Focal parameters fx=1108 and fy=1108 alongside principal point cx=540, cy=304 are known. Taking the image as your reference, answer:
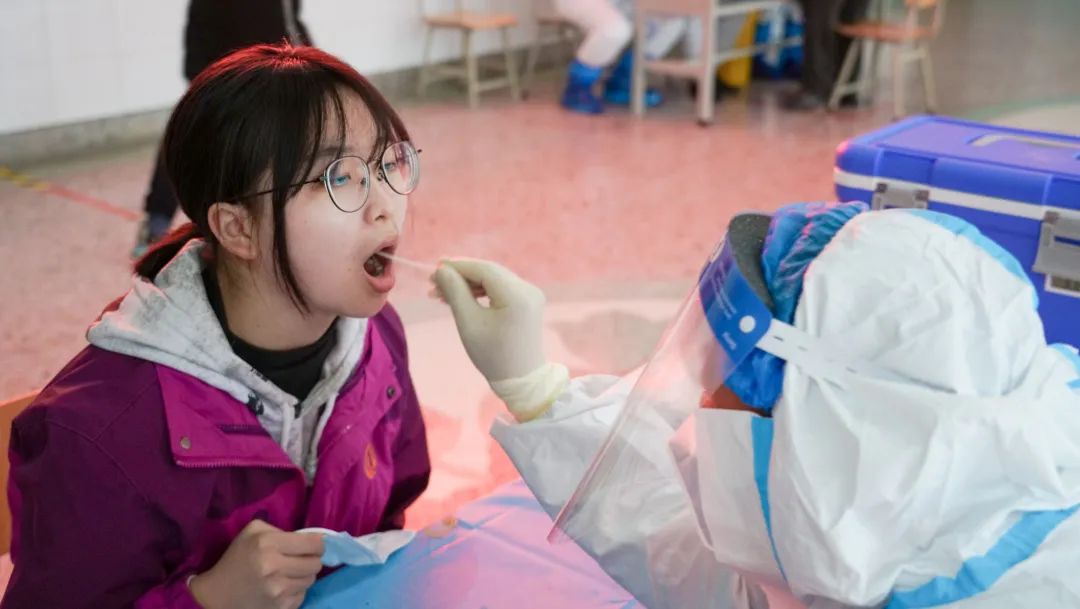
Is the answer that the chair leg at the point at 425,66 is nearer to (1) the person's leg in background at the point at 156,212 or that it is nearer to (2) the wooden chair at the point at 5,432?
(1) the person's leg in background at the point at 156,212

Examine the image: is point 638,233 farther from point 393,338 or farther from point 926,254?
point 926,254

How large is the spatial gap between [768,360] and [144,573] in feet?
2.11

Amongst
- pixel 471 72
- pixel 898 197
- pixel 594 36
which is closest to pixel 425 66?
pixel 471 72

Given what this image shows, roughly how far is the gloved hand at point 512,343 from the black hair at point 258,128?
0.18 metres

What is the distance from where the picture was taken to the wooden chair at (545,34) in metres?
5.62

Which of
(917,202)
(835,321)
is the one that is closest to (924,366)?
(835,321)

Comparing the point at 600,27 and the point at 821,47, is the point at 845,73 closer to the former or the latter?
the point at 821,47

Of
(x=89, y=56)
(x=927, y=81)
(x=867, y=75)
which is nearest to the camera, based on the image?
(x=89, y=56)

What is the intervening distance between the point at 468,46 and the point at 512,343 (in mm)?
4317

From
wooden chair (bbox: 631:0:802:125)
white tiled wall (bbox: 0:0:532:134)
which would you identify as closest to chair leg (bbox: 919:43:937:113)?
wooden chair (bbox: 631:0:802:125)

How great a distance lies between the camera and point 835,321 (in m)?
0.76

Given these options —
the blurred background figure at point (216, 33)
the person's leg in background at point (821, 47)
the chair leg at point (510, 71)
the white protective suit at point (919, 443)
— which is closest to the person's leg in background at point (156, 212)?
the blurred background figure at point (216, 33)

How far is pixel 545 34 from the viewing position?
604cm

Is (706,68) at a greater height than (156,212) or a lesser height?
greater
